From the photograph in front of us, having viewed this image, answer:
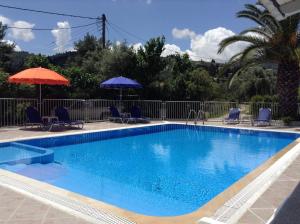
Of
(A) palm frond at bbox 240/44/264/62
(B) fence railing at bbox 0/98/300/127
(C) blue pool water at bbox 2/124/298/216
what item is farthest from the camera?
(A) palm frond at bbox 240/44/264/62

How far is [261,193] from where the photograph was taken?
17.4ft

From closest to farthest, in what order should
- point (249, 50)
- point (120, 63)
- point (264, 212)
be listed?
point (264, 212), point (249, 50), point (120, 63)

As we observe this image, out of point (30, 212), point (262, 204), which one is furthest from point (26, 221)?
point (262, 204)

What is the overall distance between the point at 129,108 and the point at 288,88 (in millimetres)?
Result: 8010

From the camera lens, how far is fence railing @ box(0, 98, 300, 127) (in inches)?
562

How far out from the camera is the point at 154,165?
9211 millimetres

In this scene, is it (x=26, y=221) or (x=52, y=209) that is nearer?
(x=26, y=221)

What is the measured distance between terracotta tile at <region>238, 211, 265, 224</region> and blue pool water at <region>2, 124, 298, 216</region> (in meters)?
1.54

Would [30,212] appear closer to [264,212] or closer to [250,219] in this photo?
[250,219]

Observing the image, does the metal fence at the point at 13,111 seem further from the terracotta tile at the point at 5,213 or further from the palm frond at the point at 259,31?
Result: the palm frond at the point at 259,31

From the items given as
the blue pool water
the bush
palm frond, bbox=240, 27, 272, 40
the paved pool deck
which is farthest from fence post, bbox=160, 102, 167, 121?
the paved pool deck

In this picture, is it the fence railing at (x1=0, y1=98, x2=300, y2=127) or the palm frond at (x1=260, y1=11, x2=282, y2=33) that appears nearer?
the fence railing at (x1=0, y1=98, x2=300, y2=127)

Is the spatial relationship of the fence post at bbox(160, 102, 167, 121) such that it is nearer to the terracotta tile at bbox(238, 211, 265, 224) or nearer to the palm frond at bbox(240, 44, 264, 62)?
the palm frond at bbox(240, 44, 264, 62)

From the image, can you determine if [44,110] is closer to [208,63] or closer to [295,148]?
[295,148]
